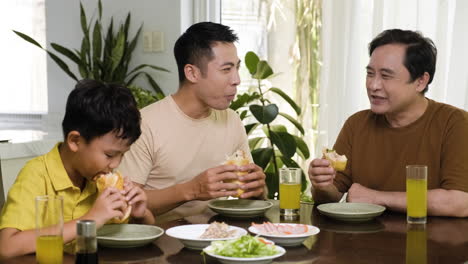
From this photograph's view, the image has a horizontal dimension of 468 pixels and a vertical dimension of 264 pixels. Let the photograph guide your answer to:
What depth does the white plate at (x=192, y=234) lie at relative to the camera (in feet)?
6.28

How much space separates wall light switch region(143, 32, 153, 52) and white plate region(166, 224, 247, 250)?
2.77 metres

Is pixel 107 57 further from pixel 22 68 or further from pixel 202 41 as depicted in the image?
pixel 202 41

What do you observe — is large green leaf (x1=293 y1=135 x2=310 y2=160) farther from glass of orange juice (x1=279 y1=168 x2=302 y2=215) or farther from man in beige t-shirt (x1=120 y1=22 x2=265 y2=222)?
glass of orange juice (x1=279 y1=168 x2=302 y2=215)

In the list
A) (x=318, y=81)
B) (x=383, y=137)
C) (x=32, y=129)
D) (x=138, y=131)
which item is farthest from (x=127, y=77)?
(x=138, y=131)

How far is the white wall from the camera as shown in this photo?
4625 millimetres

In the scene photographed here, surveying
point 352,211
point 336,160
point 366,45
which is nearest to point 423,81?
point 336,160

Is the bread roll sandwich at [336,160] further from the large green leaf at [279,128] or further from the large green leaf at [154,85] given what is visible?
the large green leaf at [154,85]

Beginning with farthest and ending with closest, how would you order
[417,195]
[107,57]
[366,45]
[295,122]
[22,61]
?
[22,61], [107,57], [295,122], [366,45], [417,195]

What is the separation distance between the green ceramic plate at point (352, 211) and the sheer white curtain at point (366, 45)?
1.46 metres

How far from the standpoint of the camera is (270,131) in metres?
4.18

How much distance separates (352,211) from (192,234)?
696mm

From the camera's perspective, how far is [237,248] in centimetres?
172

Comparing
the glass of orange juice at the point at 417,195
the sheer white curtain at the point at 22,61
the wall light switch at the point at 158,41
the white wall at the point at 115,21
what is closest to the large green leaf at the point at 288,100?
the white wall at the point at 115,21

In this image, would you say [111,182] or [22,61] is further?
[22,61]
